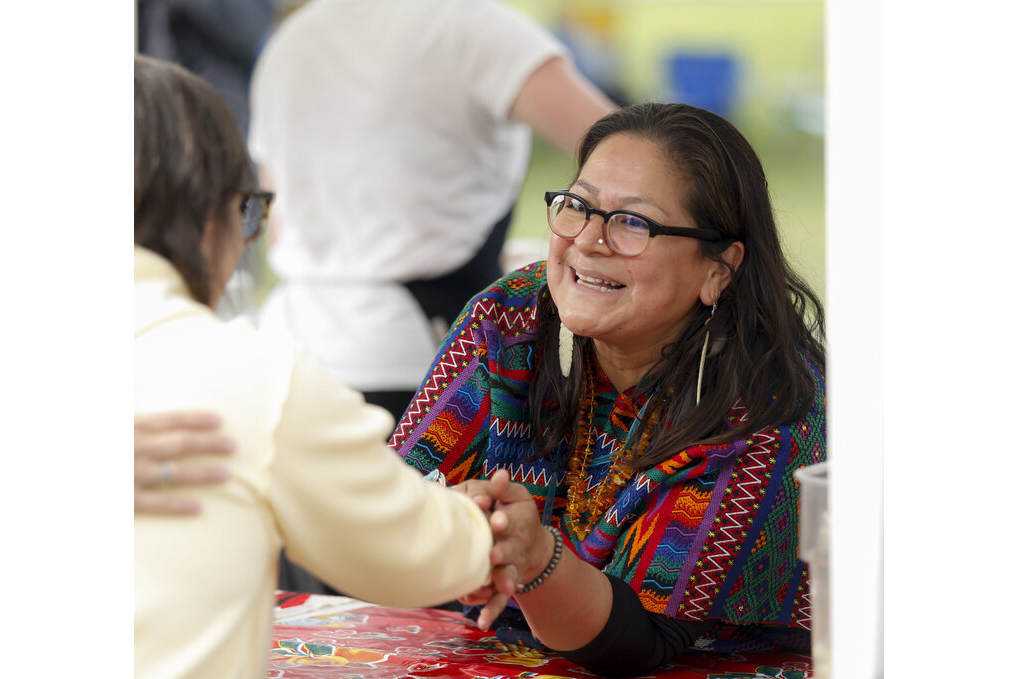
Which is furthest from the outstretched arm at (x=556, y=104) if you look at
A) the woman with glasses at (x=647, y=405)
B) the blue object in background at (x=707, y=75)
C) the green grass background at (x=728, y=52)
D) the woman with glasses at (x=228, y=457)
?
the blue object in background at (x=707, y=75)

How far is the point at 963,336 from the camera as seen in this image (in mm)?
1119

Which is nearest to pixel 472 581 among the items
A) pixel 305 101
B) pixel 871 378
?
pixel 871 378

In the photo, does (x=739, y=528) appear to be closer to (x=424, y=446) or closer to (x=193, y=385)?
(x=424, y=446)

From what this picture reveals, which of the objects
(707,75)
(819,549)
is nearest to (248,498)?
(819,549)

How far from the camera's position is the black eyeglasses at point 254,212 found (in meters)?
1.24

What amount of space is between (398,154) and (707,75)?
22.2ft

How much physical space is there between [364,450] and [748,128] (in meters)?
7.38

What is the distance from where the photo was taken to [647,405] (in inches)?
73.7

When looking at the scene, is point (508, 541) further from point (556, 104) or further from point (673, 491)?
point (556, 104)

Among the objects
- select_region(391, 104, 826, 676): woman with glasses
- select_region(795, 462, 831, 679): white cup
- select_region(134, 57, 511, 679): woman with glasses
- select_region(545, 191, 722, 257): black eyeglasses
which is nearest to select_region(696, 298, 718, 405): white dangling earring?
select_region(391, 104, 826, 676): woman with glasses

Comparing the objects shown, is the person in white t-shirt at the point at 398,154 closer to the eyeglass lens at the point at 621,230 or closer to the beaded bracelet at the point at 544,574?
the eyeglass lens at the point at 621,230

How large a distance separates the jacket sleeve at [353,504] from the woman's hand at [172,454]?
60 mm

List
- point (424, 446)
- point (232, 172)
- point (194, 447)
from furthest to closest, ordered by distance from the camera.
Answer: point (424, 446) < point (232, 172) < point (194, 447)

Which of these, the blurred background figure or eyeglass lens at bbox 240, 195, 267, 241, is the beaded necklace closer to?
eyeglass lens at bbox 240, 195, 267, 241
